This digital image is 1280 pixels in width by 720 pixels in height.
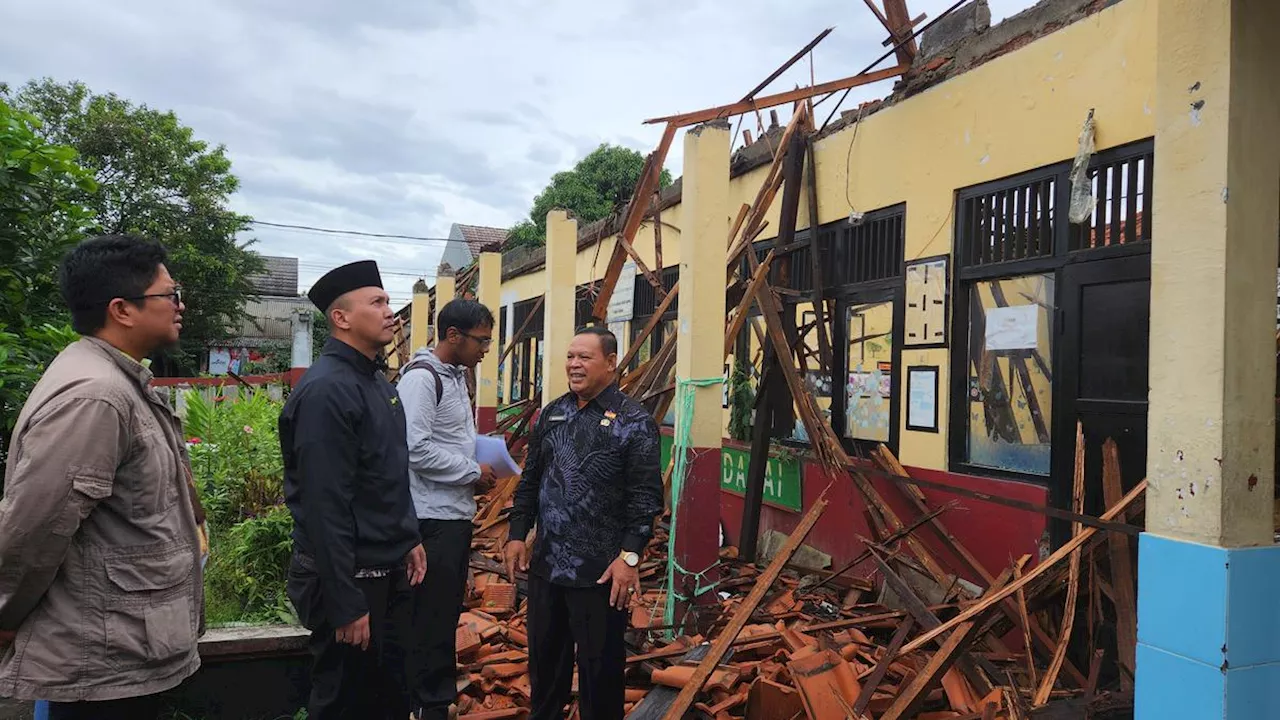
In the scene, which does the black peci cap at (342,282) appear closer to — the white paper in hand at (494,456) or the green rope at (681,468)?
the white paper in hand at (494,456)

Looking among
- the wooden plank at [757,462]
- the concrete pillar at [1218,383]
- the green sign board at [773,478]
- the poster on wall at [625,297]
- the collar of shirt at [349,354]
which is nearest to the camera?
the concrete pillar at [1218,383]

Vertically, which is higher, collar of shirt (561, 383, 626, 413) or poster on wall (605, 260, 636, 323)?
poster on wall (605, 260, 636, 323)

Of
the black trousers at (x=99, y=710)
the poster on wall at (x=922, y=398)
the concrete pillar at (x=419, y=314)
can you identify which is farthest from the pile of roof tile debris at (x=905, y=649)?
the concrete pillar at (x=419, y=314)

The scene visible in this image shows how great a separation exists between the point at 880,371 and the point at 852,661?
2737mm

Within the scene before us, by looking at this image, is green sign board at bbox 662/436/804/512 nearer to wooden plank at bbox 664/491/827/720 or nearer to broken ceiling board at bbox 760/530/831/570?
broken ceiling board at bbox 760/530/831/570

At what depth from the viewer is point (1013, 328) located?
202 inches

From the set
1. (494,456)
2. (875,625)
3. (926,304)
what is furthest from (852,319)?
(494,456)

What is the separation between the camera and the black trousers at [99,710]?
213 centimetres

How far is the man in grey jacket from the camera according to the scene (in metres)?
3.76

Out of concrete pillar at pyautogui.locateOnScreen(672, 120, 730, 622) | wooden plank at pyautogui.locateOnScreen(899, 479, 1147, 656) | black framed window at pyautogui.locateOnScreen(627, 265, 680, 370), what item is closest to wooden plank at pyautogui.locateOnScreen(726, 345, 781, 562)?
concrete pillar at pyautogui.locateOnScreen(672, 120, 730, 622)

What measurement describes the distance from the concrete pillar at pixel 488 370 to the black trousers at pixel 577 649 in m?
8.24

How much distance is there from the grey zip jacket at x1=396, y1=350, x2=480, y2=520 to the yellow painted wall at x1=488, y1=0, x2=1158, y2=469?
3430mm

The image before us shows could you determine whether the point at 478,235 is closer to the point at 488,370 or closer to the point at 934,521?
the point at 488,370

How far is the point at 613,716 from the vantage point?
11.2ft
